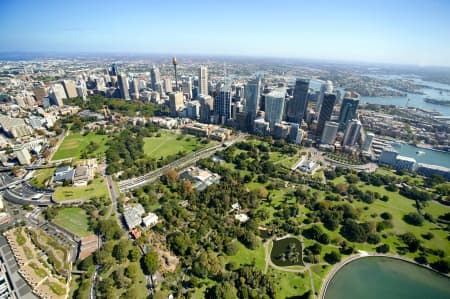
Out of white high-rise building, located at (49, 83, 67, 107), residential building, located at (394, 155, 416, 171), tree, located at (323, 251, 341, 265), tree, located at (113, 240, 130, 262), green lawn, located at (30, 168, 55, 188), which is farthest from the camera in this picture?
white high-rise building, located at (49, 83, 67, 107)

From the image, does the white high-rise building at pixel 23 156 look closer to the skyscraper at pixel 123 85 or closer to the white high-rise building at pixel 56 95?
the white high-rise building at pixel 56 95

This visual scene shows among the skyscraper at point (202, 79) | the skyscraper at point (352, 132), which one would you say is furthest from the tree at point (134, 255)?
the skyscraper at point (202, 79)

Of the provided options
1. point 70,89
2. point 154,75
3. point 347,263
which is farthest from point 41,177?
point 154,75

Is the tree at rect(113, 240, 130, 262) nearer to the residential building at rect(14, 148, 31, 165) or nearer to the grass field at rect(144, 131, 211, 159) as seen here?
the grass field at rect(144, 131, 211, 159)

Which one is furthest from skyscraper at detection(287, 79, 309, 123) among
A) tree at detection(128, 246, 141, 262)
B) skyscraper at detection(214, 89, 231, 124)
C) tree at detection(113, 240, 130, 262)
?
tree at detection(113, 240, 130, 262)

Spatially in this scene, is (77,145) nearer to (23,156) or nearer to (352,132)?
(23,156)

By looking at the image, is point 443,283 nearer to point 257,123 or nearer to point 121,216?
point 121,216
